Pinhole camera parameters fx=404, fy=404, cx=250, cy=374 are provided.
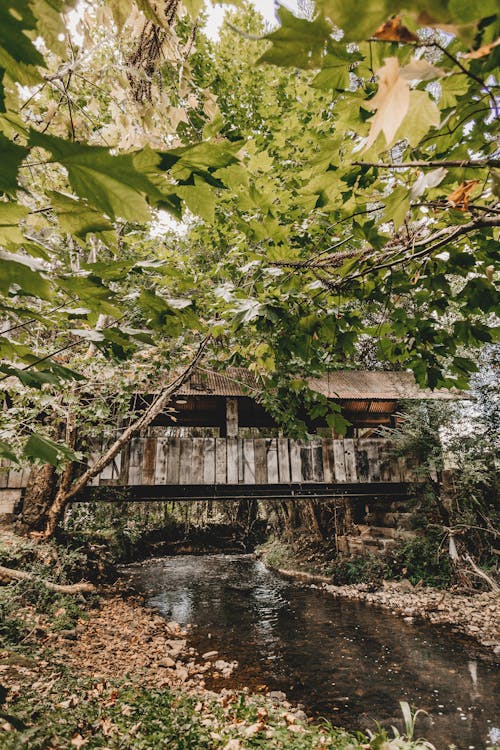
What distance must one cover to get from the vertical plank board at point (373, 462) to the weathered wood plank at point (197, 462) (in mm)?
3669

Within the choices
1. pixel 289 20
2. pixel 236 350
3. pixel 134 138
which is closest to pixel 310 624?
pixel 236 350

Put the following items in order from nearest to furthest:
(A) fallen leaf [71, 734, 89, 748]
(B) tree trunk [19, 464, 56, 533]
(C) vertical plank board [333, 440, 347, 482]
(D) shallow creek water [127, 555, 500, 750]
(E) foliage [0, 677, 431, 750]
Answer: (A) fallen leaf [71, 734, 89, 748]
(E) foliage [0, 677, 431, 750]
(D) shallow creek water [127, 555, 500, 750]
(B) tree trunk [19, 464, 56, 533]
(C) vertical plank board [333, 440, 347, 482]

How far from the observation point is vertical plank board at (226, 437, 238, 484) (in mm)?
7874

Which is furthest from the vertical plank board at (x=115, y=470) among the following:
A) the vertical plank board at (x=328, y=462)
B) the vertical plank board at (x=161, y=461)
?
the vertical plank board at (x=328, y=462)

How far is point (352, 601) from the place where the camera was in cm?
822

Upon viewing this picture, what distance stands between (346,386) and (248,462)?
3.49 m

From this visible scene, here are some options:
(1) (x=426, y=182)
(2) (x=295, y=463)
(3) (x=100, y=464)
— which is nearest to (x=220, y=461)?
(2) (x=295, y=463)

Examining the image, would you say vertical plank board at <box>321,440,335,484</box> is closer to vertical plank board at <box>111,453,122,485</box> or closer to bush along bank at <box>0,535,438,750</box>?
bush along bank at <box>0,535,438,750</box>

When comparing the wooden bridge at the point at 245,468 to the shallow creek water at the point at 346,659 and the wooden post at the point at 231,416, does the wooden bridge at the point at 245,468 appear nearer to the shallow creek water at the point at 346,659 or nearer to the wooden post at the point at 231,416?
the wooden post at the point at 231,416

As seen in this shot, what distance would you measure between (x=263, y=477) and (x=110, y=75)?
270 inches

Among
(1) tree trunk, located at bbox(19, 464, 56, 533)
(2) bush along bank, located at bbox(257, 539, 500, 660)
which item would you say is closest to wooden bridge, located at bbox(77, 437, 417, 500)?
(1) tree trunk, located at bbox(19, 464, 56, 533)

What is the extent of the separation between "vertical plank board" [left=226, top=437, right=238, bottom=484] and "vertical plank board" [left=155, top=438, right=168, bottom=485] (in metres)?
1.21

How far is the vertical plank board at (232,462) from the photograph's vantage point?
787 centimetres

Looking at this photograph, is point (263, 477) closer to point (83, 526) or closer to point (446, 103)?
point (83, 526)
